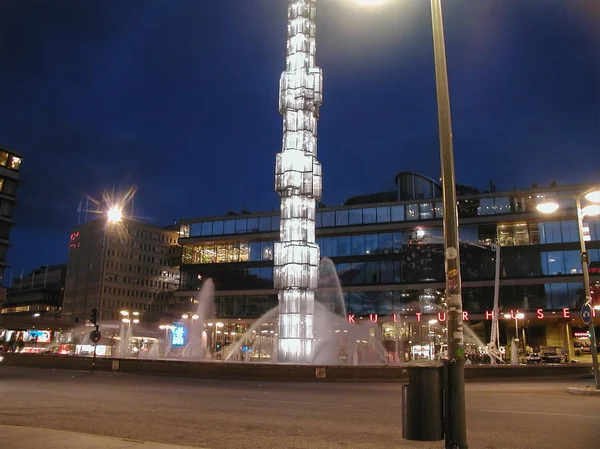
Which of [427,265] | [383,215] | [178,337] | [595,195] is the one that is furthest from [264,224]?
[595,195]

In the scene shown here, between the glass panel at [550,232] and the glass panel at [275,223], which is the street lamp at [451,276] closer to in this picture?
the glass panel at [550,232]

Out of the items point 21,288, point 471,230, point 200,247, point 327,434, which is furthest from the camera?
point 21,288

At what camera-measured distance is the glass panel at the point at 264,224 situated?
7144 centimetres

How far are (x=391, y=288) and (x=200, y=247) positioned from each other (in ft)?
93.2

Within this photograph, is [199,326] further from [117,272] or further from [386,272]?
[117,272]

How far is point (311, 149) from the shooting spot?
40.9 meters

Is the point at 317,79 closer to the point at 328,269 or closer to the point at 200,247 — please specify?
the point at 328,269

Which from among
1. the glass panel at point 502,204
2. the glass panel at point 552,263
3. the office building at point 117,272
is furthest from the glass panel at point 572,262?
the office building at point 117,272

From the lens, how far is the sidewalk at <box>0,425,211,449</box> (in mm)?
9016

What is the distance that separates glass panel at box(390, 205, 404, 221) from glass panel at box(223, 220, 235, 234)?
21.8m

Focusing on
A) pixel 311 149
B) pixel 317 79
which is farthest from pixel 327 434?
pixel 317 79

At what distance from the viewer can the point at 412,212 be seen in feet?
211

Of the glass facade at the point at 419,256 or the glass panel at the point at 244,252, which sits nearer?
the glass facade at the point at 419,256

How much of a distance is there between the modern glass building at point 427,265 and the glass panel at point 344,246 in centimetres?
13
